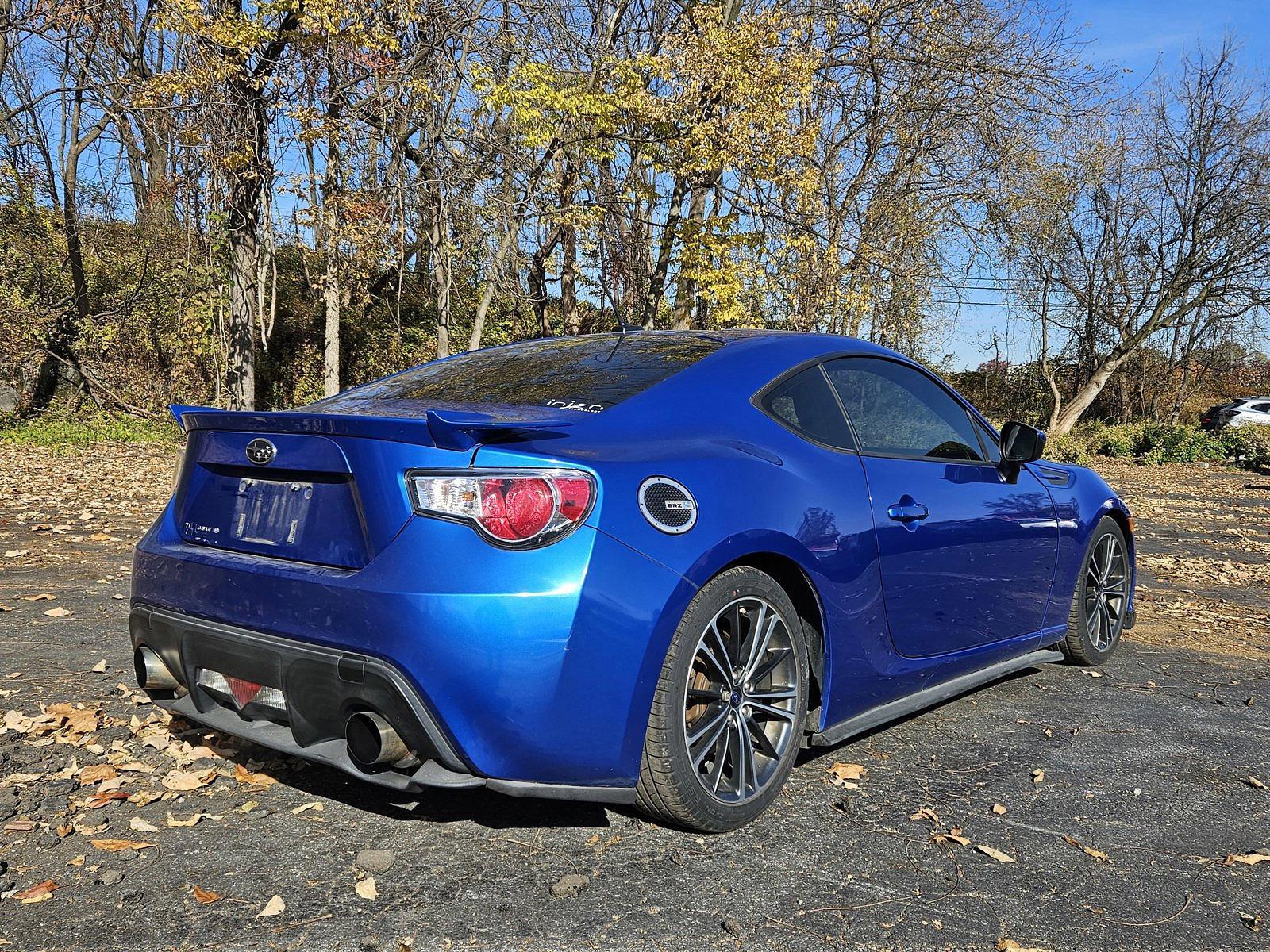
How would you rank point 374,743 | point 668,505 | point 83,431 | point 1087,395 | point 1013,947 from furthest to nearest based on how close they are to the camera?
point 1087,395 → point 83,431 → point 668,505 → point 374,743 → point 1013,947

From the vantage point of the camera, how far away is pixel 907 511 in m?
3.59

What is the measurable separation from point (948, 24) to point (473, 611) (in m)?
19.0

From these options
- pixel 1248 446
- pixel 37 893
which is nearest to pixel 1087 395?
pixel 1248 446

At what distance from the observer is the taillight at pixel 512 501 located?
2.52 metres

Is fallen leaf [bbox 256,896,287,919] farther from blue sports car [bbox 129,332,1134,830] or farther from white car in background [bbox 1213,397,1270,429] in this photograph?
white car in background [bbox 1213,397,1270,429]

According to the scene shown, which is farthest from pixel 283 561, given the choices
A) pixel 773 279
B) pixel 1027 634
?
pixel 773 279

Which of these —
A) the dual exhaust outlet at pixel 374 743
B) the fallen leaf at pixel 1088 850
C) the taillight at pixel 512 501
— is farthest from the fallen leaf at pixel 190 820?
the fallen leaf at pixel 1088 850

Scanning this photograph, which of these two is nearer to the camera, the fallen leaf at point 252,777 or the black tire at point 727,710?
the black tire at point 727,710

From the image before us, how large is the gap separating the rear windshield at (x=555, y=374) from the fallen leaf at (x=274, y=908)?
1.50 meters

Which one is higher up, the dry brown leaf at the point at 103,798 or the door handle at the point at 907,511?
the door handle at the point at 907,511

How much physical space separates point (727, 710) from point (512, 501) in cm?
96

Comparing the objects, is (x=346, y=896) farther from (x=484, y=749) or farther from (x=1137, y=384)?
(x=1137, y=384)

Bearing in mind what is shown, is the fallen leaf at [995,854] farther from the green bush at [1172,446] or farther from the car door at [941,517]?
the green bush at [1172,446]

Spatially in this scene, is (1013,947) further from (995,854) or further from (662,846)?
(662,846)
